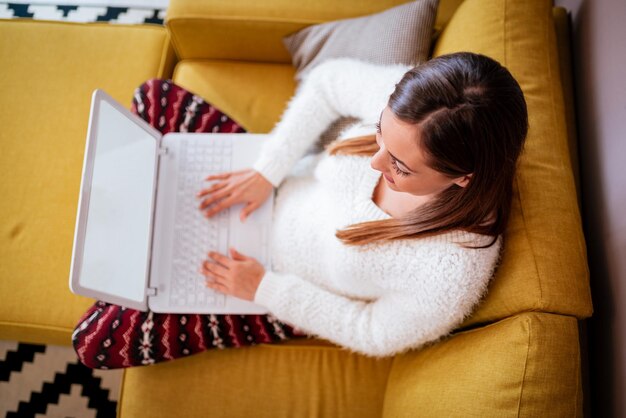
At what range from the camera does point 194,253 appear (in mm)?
1128

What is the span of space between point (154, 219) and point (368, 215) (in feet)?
1.89

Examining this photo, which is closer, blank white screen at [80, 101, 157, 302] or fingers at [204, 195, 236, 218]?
blank white screen at [80, 101, 157, 302]

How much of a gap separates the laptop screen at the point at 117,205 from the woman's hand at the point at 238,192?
0.49ft

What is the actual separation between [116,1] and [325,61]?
1275 mm

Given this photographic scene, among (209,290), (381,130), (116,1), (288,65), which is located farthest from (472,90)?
(116,1)

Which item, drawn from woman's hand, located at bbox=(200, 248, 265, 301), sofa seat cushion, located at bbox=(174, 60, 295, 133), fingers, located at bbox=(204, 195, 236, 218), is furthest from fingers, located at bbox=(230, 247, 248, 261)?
sofa seat cushion, located at bbox=(174, 60, 295, 133)

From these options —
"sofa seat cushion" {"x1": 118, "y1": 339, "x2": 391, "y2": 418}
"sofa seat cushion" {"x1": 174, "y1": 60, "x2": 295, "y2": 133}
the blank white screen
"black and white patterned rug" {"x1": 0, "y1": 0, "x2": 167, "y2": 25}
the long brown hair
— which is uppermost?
"black and white patterned rug" {"x1": 0, "y1": 0, "x2": 167, "y2": 25}

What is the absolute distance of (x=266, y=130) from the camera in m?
1.36

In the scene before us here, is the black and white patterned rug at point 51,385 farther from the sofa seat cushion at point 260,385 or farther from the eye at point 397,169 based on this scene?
the eye at point 397,169

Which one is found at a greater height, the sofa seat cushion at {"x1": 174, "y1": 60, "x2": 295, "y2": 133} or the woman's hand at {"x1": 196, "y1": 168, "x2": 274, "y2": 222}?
the sofa seat cushion at {"x1": 174, "y1": 60, "x2": 295, "y2": 133}

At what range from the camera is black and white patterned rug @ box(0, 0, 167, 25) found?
6.20 ft

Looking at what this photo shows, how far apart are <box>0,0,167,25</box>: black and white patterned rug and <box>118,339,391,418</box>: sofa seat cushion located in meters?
1.51

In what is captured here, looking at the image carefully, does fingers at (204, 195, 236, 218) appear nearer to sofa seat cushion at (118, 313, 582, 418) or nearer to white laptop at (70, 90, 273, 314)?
white laptop at (70, 90, 273, 314)

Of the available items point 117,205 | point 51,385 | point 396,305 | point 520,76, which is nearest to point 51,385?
point 51,385
